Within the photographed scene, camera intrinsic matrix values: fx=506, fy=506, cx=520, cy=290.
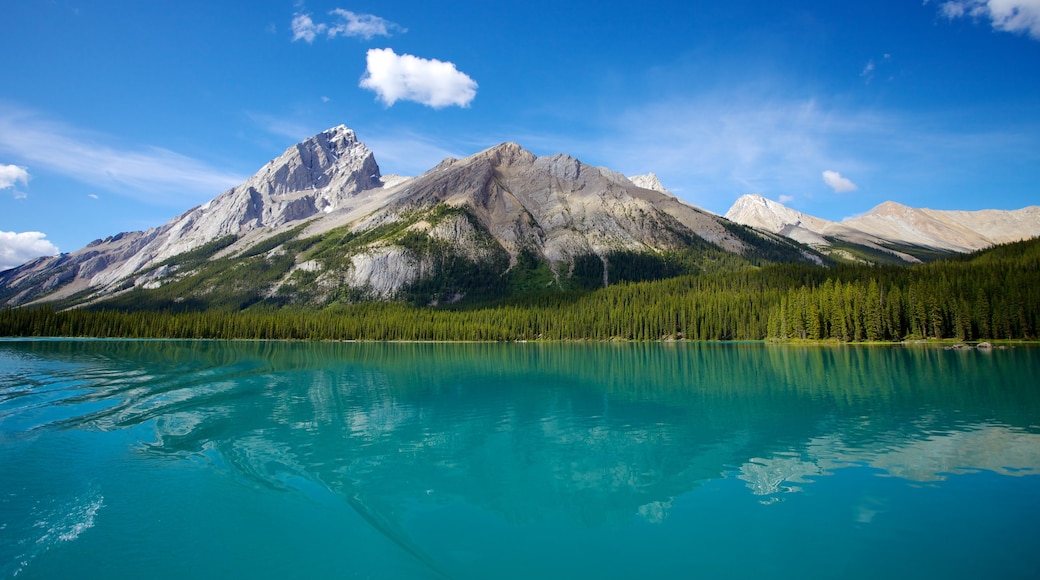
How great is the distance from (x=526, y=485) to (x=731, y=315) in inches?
5300

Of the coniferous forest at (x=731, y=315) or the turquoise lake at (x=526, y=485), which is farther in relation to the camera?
the coniferous forest at (x=731, y=315)

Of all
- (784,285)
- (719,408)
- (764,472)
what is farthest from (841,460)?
(784,285)

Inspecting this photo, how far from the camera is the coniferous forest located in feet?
314

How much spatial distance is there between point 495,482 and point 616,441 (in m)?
8.58

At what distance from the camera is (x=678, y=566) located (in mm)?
13055

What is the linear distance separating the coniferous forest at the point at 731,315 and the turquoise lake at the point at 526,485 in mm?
68826

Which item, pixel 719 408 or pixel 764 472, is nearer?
pixel 764 472

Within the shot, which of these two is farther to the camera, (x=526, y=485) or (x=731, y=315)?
(x=731, y=315)

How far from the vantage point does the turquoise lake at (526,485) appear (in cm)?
1348

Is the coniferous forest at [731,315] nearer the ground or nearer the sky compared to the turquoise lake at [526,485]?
nearer the sky

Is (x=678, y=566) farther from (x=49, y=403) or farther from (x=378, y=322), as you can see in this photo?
(x=378, y=322)

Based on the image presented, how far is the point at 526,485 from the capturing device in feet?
64.6

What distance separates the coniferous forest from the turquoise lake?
6883 centimetres

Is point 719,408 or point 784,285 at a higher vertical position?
point 784,285
